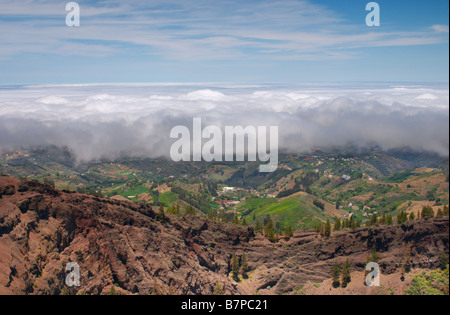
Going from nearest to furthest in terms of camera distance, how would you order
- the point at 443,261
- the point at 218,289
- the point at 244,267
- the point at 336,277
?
the point at 443,261
the point at 218,289
the point at 336,277
the point at 244,267

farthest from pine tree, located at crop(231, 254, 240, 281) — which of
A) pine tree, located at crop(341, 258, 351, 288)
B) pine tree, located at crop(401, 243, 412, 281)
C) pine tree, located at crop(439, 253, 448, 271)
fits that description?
pine tree, located at crop(439, 253, 448, 271)

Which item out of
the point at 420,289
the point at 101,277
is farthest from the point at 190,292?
the point at 420,289

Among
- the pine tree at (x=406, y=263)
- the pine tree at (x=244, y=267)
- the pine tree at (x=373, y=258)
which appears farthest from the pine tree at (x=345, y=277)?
the pine tree at (x=244, y=267)

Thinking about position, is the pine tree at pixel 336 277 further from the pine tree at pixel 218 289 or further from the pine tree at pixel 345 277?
the pine tree at pixel 218 289

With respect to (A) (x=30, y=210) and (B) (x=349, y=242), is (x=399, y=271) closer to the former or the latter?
(B) (x=349, y=242)

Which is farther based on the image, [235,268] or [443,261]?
[235,268]

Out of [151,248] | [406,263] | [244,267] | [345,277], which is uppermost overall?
[151,248]

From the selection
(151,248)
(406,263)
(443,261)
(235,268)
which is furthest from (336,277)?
(151,248)

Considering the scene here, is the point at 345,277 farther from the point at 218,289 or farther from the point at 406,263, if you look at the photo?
the point at 218,289
